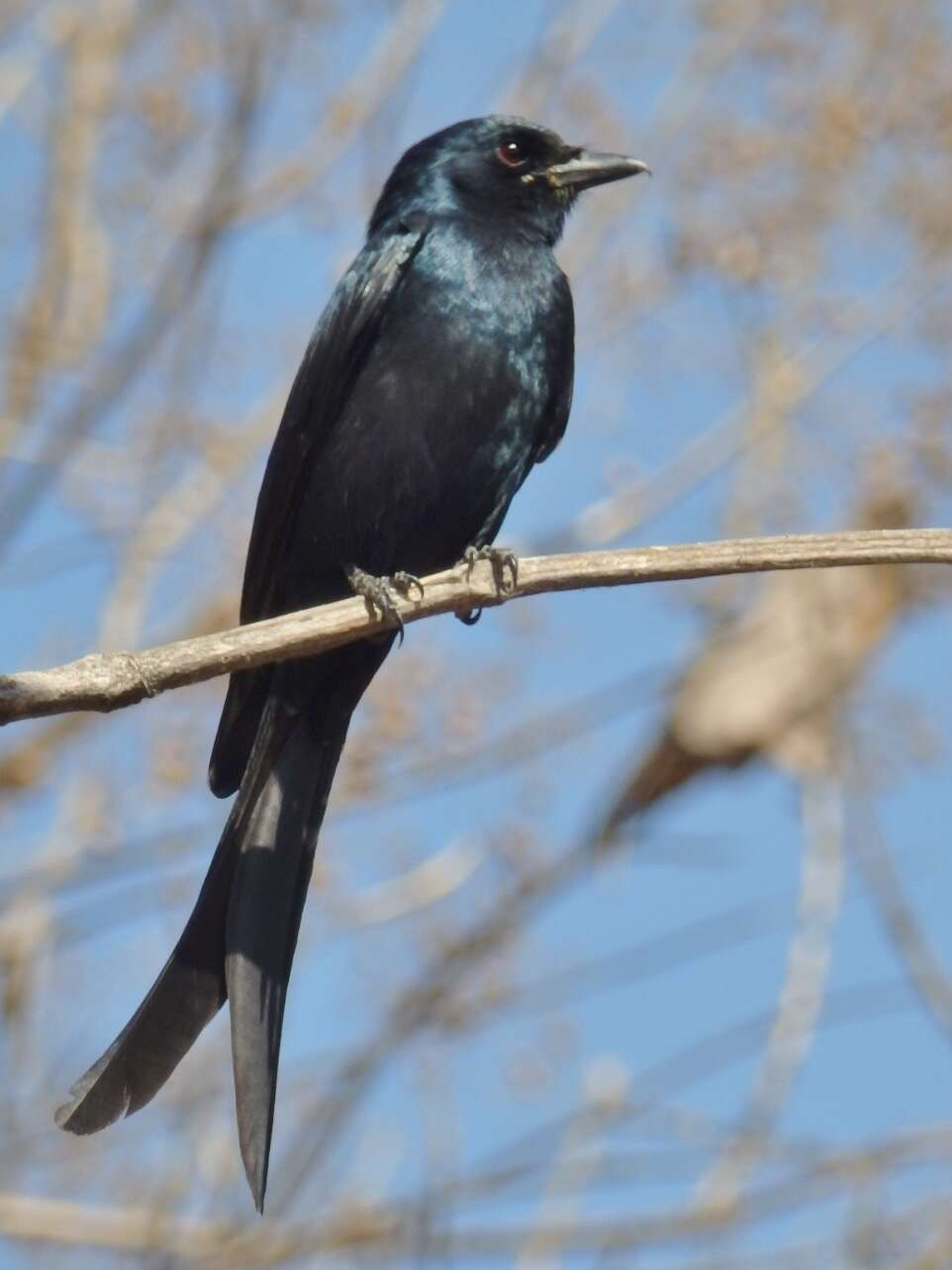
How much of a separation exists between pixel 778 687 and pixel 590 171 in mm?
1430

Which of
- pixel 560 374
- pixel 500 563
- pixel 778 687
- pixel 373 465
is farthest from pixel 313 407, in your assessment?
pixel 778 687

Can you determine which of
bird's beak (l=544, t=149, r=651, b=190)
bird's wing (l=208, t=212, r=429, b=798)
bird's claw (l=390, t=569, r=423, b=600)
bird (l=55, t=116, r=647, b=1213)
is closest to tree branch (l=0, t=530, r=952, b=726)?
bird's claw (l=390, t=569, r=423, b=600)

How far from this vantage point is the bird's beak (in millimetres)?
4789

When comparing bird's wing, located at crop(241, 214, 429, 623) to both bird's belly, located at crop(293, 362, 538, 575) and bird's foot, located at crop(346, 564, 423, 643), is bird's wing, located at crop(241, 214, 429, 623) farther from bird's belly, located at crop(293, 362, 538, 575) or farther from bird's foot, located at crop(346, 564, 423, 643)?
bird's foot, located at crop(346, 564, 423, 643)

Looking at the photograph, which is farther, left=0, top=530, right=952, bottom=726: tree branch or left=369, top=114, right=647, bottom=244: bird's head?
left=369, top=114, right=647, bottom=244: bird's head

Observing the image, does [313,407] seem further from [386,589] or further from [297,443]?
[386,589]

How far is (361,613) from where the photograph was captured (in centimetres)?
336

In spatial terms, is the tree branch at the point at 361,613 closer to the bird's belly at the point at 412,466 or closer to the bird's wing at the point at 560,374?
the bird's belly at the point at 412,466

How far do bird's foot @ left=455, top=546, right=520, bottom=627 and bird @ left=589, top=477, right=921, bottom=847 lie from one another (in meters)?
1.34

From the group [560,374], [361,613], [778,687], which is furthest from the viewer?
[778,687]

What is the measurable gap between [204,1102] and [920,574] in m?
2.28

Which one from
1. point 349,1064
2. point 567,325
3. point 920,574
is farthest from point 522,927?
point 567,325

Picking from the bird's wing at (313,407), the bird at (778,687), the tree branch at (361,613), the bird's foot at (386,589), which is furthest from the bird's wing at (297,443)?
the bird at (778,687)

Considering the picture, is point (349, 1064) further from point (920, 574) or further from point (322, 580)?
point (920, 574)
